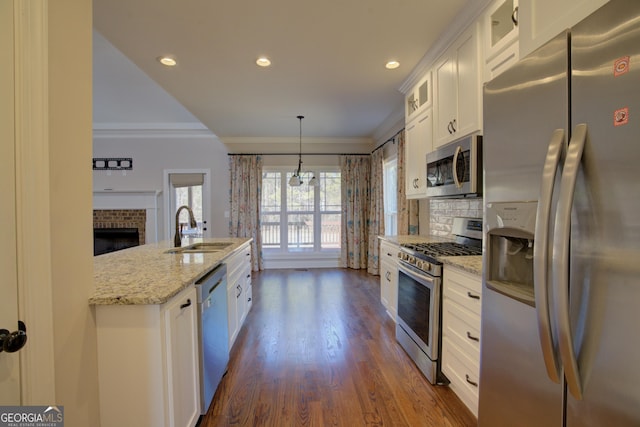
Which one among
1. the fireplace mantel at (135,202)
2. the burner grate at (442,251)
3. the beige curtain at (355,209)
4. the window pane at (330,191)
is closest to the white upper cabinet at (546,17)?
the burner grate at (442,251)

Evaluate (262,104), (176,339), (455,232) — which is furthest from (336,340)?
(262,104)

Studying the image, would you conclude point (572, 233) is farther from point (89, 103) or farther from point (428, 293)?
point (89, 103)

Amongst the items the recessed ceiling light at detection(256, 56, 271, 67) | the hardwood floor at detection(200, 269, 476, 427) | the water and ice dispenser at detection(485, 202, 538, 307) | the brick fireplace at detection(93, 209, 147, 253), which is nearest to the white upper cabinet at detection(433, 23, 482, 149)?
the water and ice dispenser at detection(485, 202, 538, 307)

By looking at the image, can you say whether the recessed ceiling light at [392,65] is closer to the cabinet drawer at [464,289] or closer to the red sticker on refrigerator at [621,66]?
the cabinet drawer at [464,289]

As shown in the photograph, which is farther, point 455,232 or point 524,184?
point 455,232

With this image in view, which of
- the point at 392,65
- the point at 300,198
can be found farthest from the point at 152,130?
the point at 392,65

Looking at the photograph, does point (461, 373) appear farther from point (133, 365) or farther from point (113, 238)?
point (113, 238)

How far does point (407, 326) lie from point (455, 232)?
973 mm

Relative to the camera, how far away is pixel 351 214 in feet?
19.1

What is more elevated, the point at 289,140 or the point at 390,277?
the point at 289,140

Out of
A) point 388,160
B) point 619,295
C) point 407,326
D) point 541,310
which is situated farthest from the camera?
point 388,160

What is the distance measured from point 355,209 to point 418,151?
2922 millimetres

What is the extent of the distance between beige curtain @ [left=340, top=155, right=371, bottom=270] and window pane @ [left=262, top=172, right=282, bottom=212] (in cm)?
131

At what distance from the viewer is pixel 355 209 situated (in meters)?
5.80
